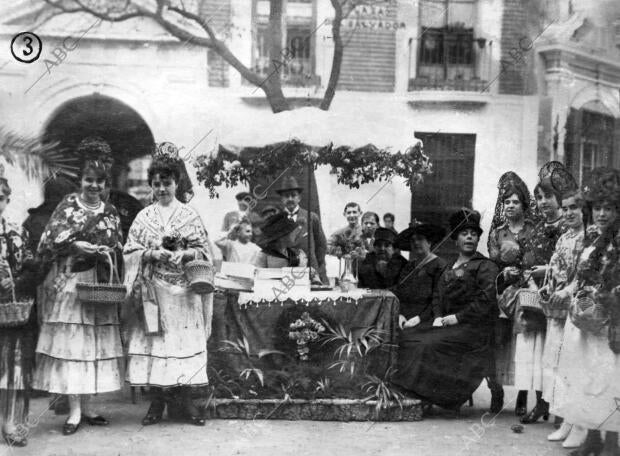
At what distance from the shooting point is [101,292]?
571cm

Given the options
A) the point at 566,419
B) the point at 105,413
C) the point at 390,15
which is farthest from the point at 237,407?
the point at 390,15

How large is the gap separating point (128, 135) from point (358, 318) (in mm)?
2350

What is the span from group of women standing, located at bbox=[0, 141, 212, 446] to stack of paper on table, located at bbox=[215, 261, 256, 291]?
21 cm

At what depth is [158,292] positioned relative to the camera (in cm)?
601

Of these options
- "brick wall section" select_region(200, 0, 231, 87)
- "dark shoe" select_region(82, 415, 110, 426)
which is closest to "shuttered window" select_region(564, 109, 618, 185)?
"brick wall section" select_region(200, 0, 231, 87)

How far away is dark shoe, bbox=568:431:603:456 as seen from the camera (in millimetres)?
5461

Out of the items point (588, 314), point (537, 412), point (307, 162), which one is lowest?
point (537, 412)

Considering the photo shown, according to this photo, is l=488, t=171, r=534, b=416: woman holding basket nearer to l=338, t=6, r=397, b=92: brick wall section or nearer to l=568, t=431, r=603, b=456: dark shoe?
l=568, t=431, r=603, b=456: dark shoe

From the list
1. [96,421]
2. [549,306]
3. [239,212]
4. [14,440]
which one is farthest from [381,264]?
[14,440]

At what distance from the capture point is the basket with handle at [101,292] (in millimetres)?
5684

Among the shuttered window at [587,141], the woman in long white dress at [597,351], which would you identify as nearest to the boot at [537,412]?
the woman in long white dress at [597,351]

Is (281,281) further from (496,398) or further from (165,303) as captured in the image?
(496,398)

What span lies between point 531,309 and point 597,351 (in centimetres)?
82

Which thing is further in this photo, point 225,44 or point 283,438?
point 225,44
